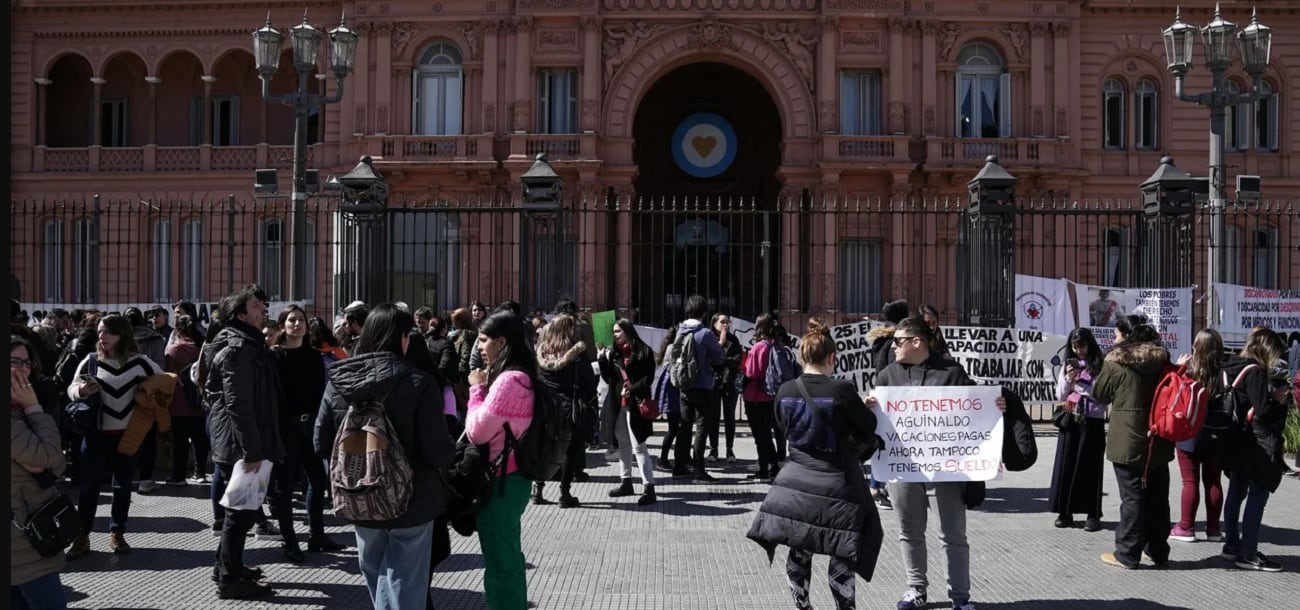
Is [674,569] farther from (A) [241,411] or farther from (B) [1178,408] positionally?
(B) [1178,408]

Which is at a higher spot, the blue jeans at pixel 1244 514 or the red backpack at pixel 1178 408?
the red backpack at pixel 1178 408

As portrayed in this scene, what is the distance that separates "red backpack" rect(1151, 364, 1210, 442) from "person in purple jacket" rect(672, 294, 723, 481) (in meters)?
5.02

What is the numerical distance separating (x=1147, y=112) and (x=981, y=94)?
4687mm

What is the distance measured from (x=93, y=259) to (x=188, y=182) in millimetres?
3162

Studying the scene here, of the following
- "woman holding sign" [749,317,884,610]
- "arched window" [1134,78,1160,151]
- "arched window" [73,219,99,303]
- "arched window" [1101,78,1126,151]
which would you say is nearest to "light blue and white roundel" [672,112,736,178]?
"arched window" [1101,78,1126,151]

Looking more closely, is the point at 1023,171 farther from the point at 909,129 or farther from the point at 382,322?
the point at 382,322

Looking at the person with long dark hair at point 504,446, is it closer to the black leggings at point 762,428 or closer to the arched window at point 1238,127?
the black leggings at point 762,428

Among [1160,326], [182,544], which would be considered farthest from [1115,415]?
[1160,326]

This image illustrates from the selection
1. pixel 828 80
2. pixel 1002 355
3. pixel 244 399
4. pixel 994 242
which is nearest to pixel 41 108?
pixel 828 80

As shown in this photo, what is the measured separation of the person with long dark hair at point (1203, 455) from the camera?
914 centimetres

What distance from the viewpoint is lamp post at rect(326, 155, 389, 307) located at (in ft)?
55.3

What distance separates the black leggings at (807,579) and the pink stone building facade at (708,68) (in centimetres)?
2169

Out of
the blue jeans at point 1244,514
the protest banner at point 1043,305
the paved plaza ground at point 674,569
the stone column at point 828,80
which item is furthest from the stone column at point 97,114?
the blue jeans at point 1244,514

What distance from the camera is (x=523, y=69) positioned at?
30.2 metres
